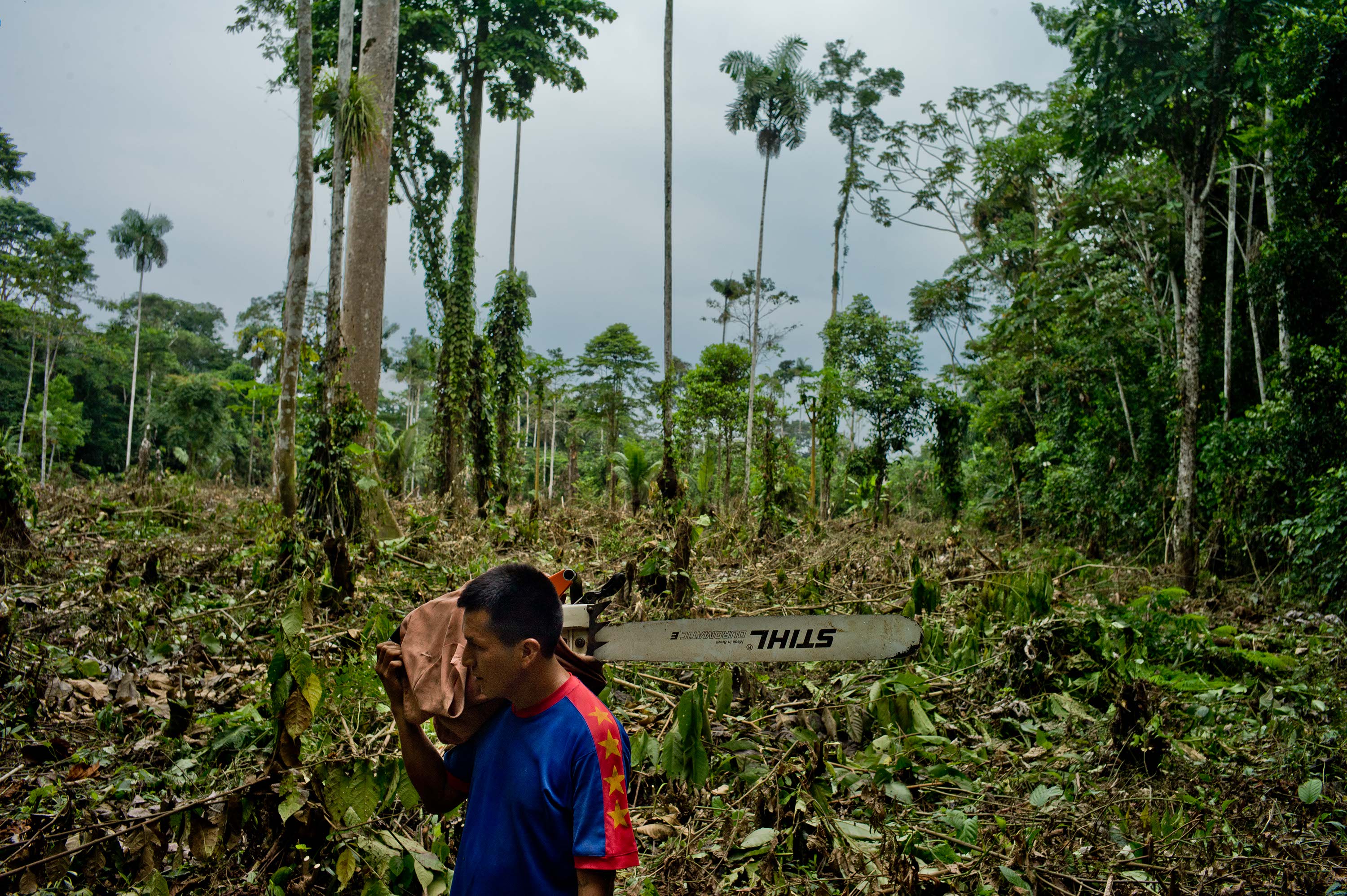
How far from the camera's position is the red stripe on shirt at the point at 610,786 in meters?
1.30

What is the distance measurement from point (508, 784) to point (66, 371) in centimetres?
3898

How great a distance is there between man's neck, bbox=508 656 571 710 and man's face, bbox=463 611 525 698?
0.07 feet

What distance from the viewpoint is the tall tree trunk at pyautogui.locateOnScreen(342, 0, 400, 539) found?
9.62 m

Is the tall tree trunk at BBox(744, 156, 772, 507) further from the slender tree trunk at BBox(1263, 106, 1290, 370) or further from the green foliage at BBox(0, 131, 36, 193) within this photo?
the green foliage at BBox(0, 131, 36, 193)

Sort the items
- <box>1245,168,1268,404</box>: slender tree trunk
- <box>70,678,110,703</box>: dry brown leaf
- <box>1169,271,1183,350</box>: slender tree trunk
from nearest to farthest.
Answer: <box>70,678,110,703</box>: dry brown leaf → <box>1245,168,1268,404</box>: slender tree trunk → <box>1169,271,1183,350</box>: slender tree trunk

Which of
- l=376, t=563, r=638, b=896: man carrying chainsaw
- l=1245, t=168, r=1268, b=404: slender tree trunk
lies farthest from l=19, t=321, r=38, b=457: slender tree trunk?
l=1245, t=168, r=1268, b=404: slender tree trunk

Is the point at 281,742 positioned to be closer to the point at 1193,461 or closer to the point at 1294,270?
the point at 1193,461

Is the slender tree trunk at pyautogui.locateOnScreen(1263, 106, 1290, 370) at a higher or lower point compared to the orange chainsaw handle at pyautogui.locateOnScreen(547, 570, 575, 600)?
higher

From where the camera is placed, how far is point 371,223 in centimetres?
978

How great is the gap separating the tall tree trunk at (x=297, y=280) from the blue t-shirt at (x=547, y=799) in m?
6.10

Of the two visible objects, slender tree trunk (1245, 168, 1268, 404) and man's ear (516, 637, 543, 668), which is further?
slender tree trunk (1245, 168, 1268, 404)

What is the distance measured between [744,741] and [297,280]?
19.8 ft

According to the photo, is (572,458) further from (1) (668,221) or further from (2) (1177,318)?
(2) (1177,318)

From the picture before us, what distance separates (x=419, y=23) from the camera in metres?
14.7
